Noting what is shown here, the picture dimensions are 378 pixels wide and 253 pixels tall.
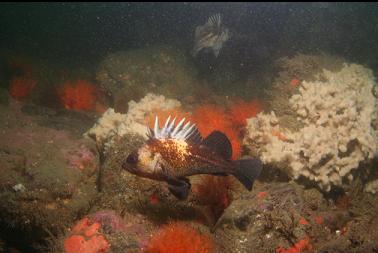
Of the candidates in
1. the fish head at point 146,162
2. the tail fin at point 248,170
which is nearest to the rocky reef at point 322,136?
the tail fin at point 248,170

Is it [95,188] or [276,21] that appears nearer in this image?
[95,188]

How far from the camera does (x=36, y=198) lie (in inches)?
175

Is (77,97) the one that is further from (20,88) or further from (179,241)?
(179,241)

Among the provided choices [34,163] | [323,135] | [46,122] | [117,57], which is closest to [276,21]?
[117,57]

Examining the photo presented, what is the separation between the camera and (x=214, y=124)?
225 inches

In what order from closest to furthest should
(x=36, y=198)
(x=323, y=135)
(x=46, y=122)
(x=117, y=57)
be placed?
1. (x=36, y=198)
2. (x=323, y=135)
3. (x=46, y=122)
4. (x=117, y=57)

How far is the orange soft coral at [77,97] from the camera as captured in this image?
8.66m

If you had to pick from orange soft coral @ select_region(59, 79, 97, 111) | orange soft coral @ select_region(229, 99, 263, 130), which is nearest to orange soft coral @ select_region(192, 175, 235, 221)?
orange soft coral @ select_region(229, 99, 263, 130)

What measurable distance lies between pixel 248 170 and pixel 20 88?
292 inches

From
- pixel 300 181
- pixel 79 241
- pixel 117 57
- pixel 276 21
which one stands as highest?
pixel 276 21

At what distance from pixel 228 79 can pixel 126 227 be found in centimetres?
709

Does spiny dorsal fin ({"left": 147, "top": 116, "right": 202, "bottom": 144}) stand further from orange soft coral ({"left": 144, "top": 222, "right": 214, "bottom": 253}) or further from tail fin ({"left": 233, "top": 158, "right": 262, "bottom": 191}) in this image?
orange soft coral ({"left": 144, "top": 222, "right": 214, "bottom": 253})

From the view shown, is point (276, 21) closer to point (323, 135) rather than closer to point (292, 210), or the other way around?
point (323, 135)

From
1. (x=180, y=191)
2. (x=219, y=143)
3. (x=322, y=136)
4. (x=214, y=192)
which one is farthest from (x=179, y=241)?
(x=322, y=136)
